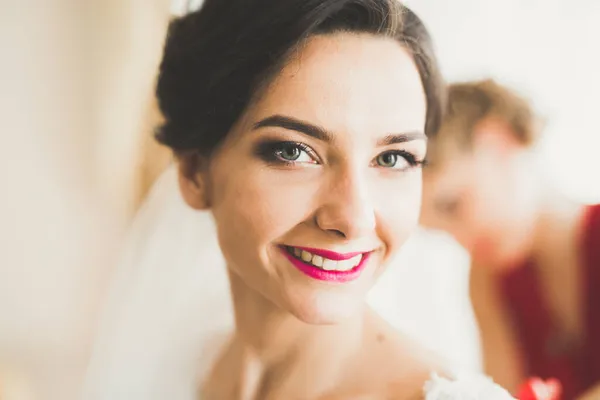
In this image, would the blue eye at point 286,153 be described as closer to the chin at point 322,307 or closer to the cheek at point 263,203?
the cheek at point 263,203

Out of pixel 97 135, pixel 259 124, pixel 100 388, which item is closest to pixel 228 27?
pixel 259 124

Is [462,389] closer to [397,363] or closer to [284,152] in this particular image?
[397,363]

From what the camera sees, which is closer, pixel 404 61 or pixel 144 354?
pixel 404 61

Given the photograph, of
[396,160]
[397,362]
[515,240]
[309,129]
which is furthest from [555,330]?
[309,129]

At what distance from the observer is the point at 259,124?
0.60 metres

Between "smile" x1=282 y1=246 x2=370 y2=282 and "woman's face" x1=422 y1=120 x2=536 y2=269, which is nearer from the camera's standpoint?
"smile" x1=282 y1=246 x2=370 y2=282

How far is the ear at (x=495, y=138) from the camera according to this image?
29.0 inches

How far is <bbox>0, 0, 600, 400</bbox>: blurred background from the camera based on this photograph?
0.70 m

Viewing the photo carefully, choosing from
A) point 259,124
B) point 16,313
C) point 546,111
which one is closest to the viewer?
point 259,124

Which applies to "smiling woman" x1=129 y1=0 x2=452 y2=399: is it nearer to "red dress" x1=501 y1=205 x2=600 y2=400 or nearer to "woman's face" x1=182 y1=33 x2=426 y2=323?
"woman's face" x1=182 y1=33 x2=426 y2=323

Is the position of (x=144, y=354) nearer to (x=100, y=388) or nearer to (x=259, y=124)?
(x=100, y=388)

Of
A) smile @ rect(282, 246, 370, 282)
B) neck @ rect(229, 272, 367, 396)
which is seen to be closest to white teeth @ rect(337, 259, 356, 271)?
smile @ rect(282, 246, 370, 282)

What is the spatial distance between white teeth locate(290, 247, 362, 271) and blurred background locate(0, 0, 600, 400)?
0.38ft

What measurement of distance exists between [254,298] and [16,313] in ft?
1.09
